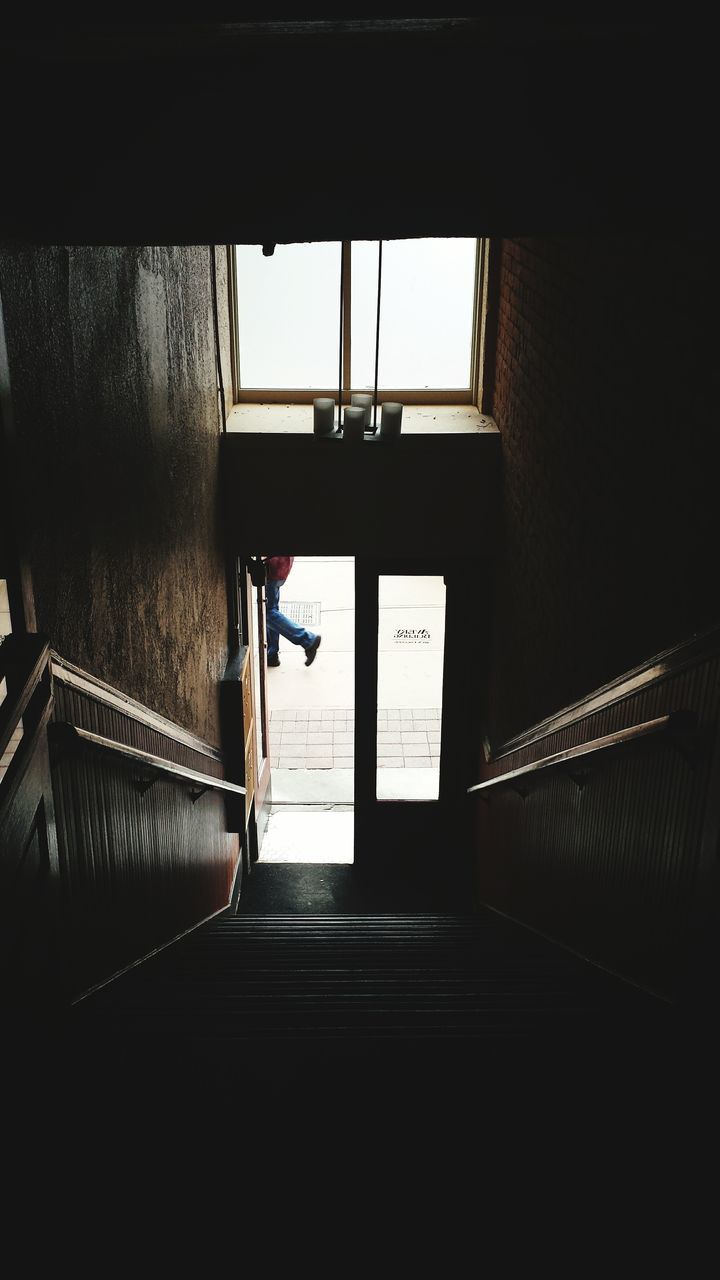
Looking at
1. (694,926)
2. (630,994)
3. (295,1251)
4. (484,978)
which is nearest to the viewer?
(295,1251)

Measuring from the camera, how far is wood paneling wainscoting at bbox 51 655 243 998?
286 cm

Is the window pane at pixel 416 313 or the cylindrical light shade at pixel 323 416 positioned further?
the window pane at pixel 416 313

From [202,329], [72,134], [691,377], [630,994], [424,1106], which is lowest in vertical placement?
[424,1106]

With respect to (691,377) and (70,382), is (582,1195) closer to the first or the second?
(691,377)

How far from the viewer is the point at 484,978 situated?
348cm

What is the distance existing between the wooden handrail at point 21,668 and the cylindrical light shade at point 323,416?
13.1ft

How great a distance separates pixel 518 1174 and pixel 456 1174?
0.14 m

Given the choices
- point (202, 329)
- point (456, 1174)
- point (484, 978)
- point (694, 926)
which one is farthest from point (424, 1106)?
point (202, 329)

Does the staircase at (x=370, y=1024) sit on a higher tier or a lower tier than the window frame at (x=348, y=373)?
lower

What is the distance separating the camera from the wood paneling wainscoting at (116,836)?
2.86 m

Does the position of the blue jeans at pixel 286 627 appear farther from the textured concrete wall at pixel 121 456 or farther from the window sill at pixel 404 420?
the textured concrete wall at pixel 121 456

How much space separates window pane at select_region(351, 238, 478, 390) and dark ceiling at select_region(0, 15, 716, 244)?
4439 mm

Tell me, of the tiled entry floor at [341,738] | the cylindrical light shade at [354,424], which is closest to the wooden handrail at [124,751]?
the cylindrical light shade at [354,424]

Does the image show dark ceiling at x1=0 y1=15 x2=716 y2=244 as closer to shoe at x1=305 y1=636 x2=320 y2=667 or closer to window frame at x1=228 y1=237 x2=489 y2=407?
window frame at x1=228 y1=237 x2=489 y2=407
